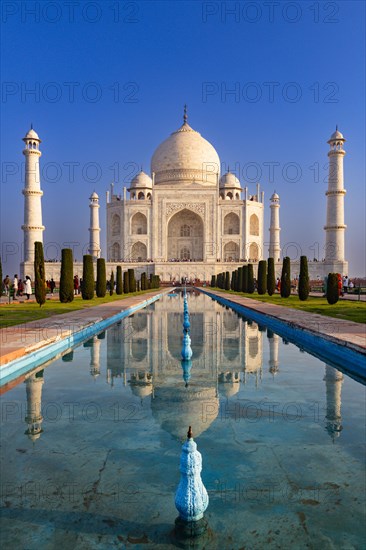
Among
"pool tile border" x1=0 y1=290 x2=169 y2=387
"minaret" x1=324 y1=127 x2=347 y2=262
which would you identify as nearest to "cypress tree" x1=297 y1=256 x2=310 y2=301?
"pool tile border" x1=0 y1=290 x2=169 y2=387

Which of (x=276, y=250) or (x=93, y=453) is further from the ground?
(x=276, y=250)

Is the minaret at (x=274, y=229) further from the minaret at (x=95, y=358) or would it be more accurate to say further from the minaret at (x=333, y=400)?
the minaret at (x=333, y=400)

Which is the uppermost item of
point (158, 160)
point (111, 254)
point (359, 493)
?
point (158, 160)

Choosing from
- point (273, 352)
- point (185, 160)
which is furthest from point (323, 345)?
point (185, 160)

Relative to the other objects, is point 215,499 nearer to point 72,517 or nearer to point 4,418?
point 72,517

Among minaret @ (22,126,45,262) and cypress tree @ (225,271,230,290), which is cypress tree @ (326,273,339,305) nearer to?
cypress tree @ (225,271,230,290)

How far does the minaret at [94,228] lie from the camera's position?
37781 mm

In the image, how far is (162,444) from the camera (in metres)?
2.61

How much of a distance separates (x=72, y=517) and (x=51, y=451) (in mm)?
734

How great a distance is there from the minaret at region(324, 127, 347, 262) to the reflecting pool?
1033 inches

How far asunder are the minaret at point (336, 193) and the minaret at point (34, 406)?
27.7 m

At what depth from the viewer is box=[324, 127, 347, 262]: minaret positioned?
29.0 meters

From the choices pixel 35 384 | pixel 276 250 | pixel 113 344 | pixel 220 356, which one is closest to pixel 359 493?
pixel 35 384

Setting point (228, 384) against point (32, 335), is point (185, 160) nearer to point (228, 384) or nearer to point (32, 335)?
point (32, 335)
